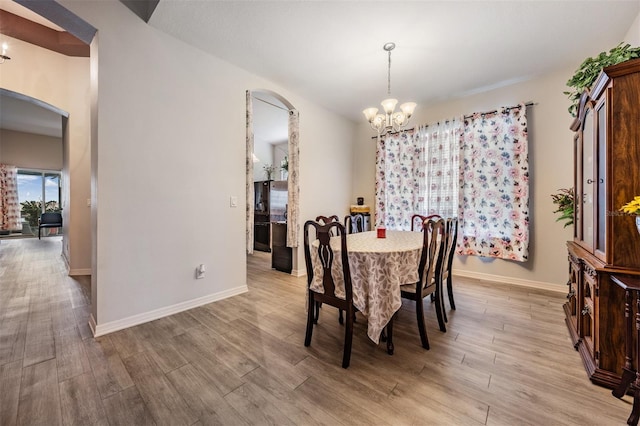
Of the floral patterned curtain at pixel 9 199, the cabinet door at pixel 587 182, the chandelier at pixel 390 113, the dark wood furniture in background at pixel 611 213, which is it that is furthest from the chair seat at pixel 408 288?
the floral patterned curtain at pixel 9 199

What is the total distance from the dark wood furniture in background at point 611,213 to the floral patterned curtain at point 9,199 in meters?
11.3

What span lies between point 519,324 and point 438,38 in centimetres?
282

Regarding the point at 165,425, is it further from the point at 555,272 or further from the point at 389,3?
the point at 555,272

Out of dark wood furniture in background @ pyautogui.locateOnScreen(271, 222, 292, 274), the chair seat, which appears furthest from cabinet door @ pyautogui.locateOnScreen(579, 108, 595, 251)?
dark wood furniture in background @ pyautogui.locateOnScreen(271, 222, 292, 274)

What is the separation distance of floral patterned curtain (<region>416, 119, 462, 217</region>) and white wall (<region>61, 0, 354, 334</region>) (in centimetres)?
272

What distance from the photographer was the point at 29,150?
267 inches

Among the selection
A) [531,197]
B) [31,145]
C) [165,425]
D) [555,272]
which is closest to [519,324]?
[555,272]

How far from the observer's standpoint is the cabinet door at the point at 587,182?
1737 mm

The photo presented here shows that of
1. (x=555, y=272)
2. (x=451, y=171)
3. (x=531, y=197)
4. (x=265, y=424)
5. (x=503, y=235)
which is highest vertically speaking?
(x=451, y=171)

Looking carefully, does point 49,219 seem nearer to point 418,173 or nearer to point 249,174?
point 249,174

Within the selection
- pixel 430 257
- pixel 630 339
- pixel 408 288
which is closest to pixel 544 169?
pixel 430 257

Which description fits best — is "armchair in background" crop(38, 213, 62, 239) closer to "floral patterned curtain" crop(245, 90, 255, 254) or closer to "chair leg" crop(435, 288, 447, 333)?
"floral patterned curtain" crop(245, 90, 255, 254)

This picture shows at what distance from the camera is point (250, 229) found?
3061 millimetres

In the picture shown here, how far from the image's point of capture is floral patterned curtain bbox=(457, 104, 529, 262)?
3.22m
